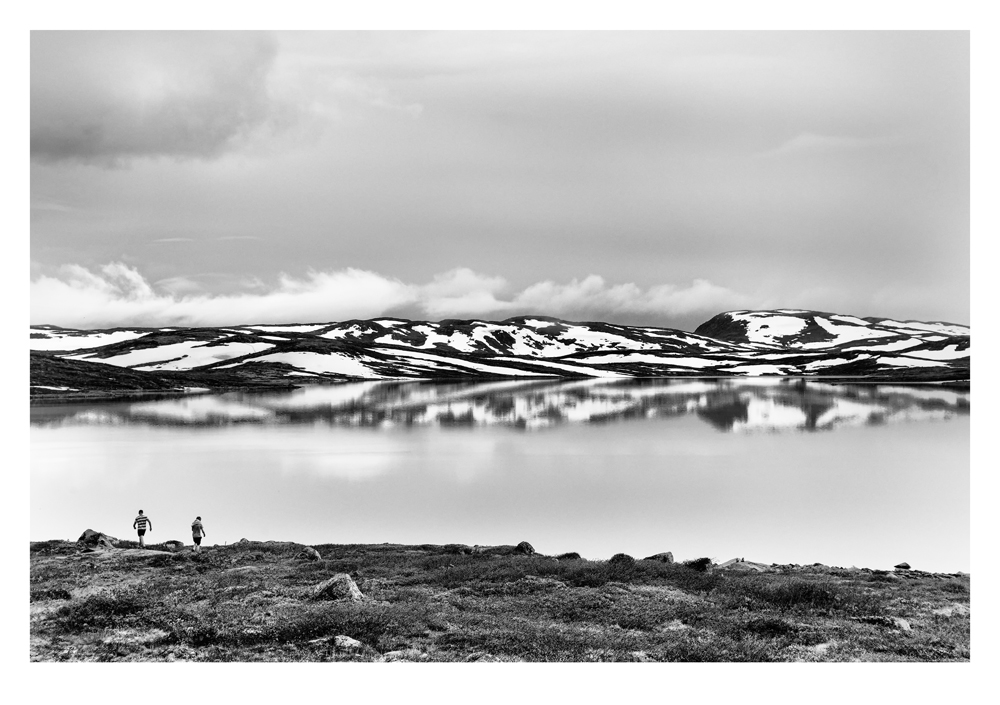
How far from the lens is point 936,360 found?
32844 millimetres

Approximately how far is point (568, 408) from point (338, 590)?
4738cm

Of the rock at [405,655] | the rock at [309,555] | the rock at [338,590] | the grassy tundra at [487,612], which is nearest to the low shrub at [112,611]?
the grassy tundra at [487,612]

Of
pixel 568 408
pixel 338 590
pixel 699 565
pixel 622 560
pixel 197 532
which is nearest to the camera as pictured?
pixel 338 590

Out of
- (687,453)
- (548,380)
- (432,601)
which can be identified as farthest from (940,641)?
(548,380)

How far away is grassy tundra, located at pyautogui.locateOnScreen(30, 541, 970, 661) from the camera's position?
41.1 ft

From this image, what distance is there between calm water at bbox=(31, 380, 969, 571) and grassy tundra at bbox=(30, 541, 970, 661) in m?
4.36

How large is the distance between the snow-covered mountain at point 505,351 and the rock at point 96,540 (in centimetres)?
1733

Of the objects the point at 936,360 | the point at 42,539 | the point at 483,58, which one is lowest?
the point at 42,539

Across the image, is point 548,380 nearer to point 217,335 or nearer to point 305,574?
point 217,335

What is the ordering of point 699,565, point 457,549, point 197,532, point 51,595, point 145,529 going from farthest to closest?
1. point 145,529
2. point 197,532
3. point 457,549
4. point 699,565
5. point 51,595

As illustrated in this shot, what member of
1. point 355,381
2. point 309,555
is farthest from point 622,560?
point 355,381

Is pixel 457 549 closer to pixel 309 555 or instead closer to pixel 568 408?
pixel 309 555

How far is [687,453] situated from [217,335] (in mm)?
115204

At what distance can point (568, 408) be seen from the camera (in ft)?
200
